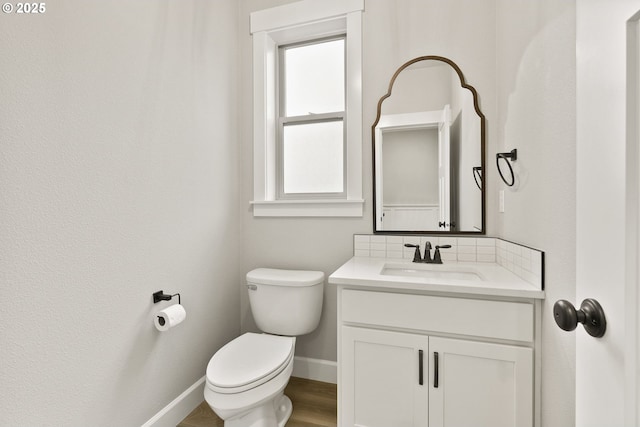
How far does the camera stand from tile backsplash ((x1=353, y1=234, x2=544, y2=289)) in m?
1.32

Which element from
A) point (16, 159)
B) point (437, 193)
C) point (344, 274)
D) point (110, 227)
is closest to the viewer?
point (16, 159)

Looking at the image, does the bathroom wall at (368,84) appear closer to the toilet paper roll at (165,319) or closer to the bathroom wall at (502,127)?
the bathroom wall at (502,127)

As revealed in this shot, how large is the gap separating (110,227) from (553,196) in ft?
5.27

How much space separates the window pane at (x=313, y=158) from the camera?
6.53ft

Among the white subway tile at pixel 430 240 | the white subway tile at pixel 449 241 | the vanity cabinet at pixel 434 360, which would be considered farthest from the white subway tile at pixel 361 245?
the vanity cabinet at pixel 434 360

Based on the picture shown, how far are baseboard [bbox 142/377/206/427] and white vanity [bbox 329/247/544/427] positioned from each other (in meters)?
0.84

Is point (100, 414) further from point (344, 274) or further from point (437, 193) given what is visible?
point (437, 193)

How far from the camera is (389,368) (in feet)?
4.05

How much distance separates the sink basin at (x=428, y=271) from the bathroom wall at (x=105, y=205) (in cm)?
105

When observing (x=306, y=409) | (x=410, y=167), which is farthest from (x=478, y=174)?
(x=306, y=409)

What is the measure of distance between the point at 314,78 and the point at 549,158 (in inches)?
60.1

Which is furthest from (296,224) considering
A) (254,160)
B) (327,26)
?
(327,26)

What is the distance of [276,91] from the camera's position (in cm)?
212

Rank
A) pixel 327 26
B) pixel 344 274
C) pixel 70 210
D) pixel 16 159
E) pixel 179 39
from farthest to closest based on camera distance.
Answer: pixel 327 26
pixel 179 39
pixel 344 274
pixel 70 210
pixel 16 159
